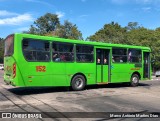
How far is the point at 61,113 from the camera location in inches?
397

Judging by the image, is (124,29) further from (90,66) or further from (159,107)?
(159,107)

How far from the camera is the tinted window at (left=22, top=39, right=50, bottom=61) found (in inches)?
562

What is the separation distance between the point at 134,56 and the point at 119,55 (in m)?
1.67

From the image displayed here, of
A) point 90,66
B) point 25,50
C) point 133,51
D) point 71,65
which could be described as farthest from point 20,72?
point 133,51

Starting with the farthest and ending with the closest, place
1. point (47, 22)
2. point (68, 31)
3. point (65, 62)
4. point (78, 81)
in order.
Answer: point (47, 22)
point (68, 31)
point (78, 81)
point (65, 62)

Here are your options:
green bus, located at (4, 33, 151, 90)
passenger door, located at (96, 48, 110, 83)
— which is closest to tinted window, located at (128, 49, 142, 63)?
green bus, located at (4, 33, 151, 90)

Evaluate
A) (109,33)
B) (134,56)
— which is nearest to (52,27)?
(109,33)

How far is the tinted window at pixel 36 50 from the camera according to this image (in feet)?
46.8

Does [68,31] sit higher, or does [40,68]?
[68,31]

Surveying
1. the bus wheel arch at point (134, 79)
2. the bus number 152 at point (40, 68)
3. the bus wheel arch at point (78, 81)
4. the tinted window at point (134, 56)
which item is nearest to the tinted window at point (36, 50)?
the bus number 152 at point (40, 68)

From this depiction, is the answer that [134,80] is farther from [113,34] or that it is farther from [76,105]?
[113,34]

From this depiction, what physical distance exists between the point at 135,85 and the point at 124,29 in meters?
60.4

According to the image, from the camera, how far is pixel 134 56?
20375mm

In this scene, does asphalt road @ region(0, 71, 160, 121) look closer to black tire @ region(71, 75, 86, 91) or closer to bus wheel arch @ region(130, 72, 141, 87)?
black tire @ region(71, 75, 86, 91)
